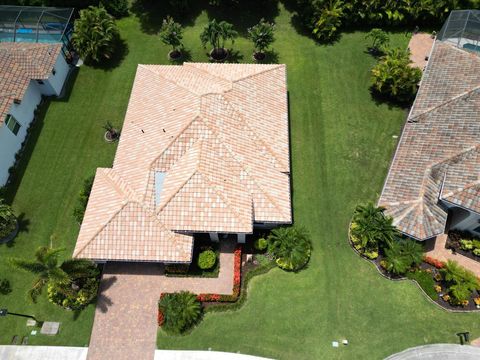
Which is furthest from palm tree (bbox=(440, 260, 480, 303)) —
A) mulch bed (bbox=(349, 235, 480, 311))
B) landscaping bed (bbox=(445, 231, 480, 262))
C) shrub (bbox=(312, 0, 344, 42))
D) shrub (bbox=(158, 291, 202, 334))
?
shrub (bbox=(312, 0, 344, 42))

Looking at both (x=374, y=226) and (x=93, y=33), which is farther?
(x=93, y=33)

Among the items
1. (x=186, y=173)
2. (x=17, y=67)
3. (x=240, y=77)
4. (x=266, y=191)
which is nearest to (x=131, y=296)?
(x=186, y=173)

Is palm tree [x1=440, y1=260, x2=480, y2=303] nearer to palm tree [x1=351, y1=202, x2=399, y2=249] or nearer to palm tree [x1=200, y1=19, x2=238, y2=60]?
palm tree [x1=351, y1=202, x2=399, y2=249]

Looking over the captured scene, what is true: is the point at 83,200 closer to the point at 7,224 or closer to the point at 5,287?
the point at 7,224

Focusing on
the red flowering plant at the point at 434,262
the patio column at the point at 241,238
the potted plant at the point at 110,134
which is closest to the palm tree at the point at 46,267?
the patio column at the point at 241,238

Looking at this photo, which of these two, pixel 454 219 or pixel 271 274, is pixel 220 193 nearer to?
Result: pixel 271 274

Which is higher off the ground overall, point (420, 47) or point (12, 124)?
point (420, 47)

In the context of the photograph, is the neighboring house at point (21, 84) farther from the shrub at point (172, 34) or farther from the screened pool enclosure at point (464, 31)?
the screened pool enclosure at point (464, 31)

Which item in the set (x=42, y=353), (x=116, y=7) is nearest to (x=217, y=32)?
(x=116, y=7)
